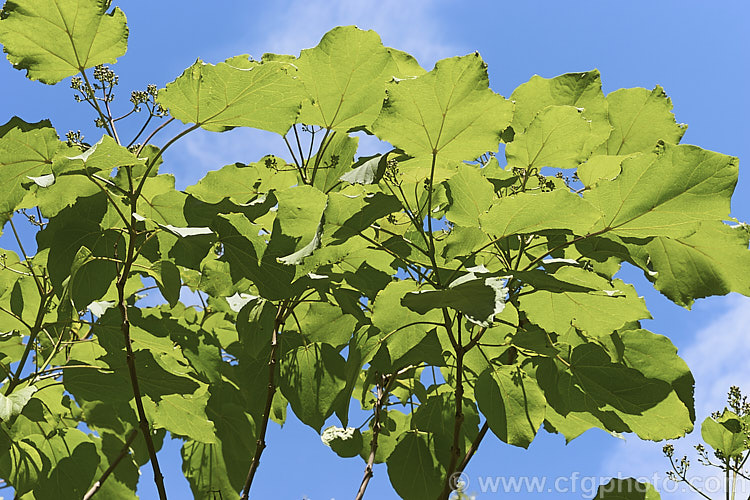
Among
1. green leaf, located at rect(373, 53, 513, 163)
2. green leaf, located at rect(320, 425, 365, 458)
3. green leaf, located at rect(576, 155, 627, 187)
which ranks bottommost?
green leaf, located at rect(320, 425, 365, 458)

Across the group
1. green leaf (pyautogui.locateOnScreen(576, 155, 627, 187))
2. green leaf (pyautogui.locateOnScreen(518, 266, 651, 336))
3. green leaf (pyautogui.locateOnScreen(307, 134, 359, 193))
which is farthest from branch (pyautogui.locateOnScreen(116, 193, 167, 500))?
green leaf (pyautogui.locateOnScreen(576, 155, 627, 187))

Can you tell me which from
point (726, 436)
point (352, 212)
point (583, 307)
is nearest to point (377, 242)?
point (352, 212)

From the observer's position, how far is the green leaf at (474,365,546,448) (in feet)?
5.07

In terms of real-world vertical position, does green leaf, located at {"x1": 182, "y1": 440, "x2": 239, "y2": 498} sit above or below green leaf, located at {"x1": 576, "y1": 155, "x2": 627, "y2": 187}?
below

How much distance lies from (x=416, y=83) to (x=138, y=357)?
3.38ft

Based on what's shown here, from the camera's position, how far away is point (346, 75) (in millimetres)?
1541

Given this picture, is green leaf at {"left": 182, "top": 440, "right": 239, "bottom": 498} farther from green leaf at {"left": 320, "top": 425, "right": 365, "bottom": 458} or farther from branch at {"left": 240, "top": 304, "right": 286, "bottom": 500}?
branch at {"left": 240, "top": 304, "right": 286, "bottom": 500}

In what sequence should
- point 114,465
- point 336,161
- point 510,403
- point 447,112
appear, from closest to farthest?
point 447,112, point 510,403, point 336,161, point 114,465

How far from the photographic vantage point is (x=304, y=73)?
155 cm

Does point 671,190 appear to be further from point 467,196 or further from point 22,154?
point 22,154

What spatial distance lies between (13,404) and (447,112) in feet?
3.64

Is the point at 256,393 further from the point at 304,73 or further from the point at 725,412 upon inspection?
the point at 725,412

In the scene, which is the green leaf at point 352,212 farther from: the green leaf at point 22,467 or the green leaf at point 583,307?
the green leaf at point 22,467

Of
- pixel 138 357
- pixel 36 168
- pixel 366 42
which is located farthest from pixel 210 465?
pixel 366 42
